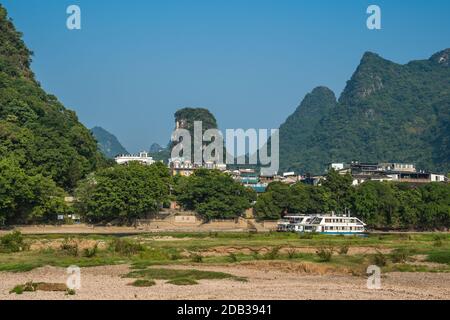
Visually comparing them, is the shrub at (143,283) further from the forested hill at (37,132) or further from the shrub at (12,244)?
the forested hill at (37,132)

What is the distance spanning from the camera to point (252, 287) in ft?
97.7

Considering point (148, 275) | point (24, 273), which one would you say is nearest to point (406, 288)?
point (148, 275)

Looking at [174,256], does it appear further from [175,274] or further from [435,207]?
[435,207]

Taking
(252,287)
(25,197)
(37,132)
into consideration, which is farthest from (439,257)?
(37,132)

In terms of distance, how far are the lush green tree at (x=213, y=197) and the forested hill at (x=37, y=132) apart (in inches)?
533

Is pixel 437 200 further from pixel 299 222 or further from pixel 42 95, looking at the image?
pixel 42 95

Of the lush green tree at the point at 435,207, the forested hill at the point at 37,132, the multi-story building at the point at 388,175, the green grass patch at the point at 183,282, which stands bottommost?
the green grass patch at the point at 183,282

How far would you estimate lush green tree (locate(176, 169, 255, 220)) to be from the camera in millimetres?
90562

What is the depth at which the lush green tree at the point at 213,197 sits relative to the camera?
3565 inches

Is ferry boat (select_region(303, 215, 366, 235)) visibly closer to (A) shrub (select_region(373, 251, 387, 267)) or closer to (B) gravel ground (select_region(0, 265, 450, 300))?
(A) shrub (select_region(373, 251, 387, 267))

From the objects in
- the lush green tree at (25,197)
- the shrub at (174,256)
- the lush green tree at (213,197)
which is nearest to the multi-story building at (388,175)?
the lush green tree at (213,197)
